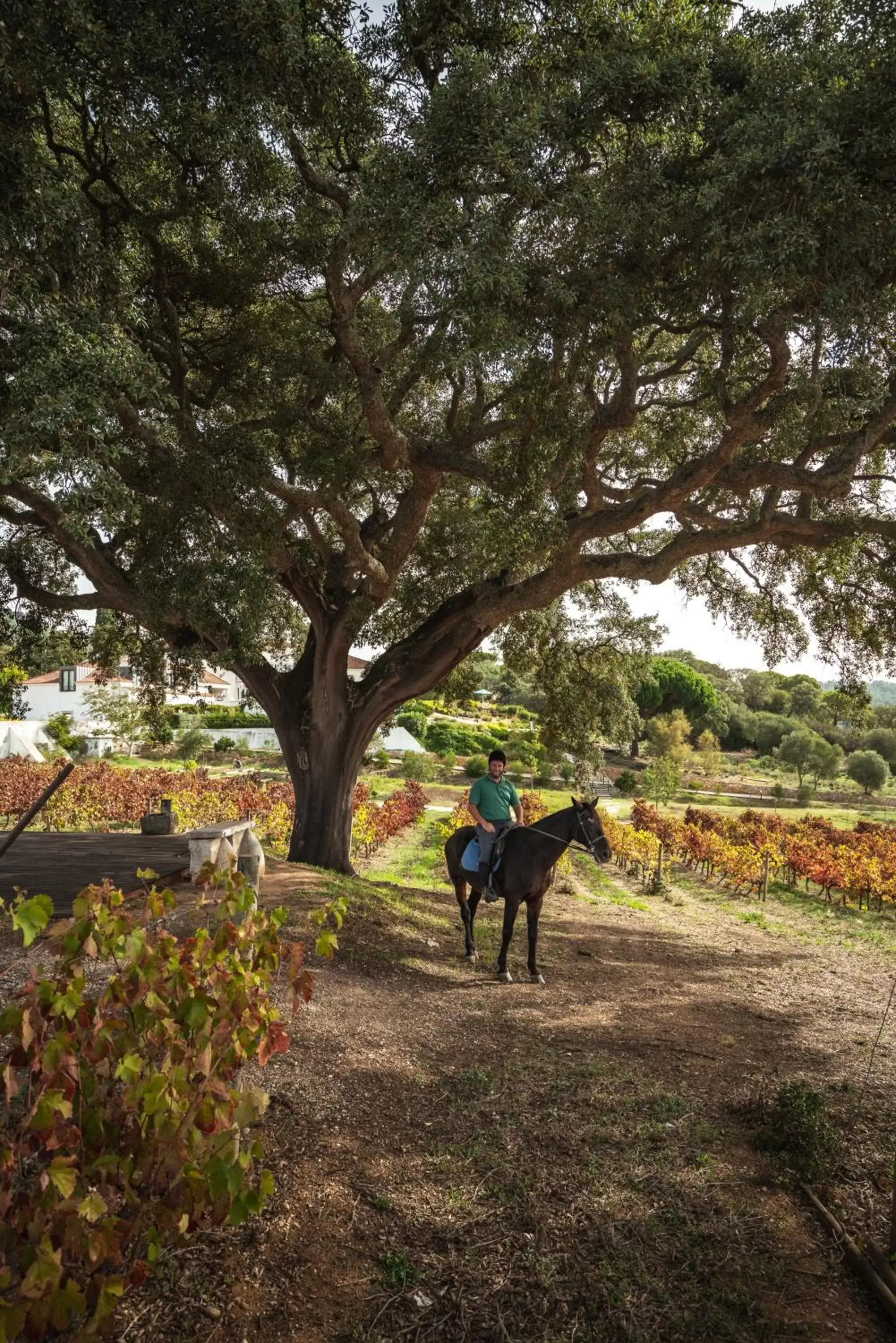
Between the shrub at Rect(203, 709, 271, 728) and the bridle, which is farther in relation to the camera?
the shrub at Rect(203, 709, 271, 728)

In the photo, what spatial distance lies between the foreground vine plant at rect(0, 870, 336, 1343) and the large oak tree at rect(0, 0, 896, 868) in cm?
560

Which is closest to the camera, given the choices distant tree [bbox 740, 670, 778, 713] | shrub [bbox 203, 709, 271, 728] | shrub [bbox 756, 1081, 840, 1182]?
shrub [bbox 756, 1081, 840, 1182]

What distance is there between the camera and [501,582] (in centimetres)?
1211

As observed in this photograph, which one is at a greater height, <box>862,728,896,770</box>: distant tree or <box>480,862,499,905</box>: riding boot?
<box>862,728,896,770</box>: distant tree

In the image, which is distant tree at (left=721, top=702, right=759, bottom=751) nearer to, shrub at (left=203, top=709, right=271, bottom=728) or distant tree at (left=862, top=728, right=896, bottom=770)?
distant tree at (left=862, top=728, right=896, bottom=770)

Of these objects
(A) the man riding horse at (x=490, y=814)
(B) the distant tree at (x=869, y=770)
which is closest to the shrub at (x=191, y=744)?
(A) the man riding horse at (x=490, y=814)

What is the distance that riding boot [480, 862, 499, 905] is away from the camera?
28.9 ft

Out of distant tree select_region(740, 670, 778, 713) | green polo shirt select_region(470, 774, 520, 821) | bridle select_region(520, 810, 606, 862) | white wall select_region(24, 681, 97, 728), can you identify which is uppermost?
distant tree select_region(740, 670, 778, 713)

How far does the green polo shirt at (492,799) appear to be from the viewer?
888cm

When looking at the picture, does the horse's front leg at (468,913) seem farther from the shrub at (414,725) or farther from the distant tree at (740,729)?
the distant tree at (740,729)

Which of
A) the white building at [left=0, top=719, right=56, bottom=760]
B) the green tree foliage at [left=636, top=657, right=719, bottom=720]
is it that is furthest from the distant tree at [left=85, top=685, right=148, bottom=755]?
the green tree foliage at [left=636, top=657, right=719, bottom=720]

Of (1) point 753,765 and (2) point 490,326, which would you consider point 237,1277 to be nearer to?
(2) point 490,326

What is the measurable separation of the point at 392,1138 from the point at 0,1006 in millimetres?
2824

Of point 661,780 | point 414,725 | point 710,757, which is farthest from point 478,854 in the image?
point 710,757
